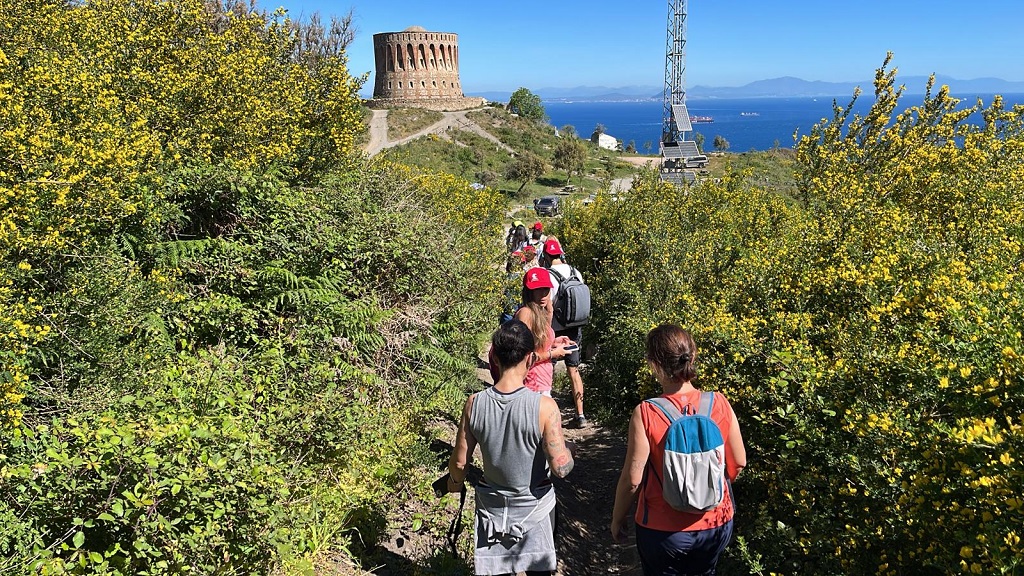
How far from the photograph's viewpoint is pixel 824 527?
3395 mm

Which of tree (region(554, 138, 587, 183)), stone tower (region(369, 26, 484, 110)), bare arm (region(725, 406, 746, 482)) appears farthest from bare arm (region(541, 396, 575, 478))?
stone tower (region(369, 26, 484, 110))

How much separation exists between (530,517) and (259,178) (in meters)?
6.14

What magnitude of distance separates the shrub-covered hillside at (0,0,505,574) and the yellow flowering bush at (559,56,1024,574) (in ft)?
8.99

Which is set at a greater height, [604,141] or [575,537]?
[604,141]

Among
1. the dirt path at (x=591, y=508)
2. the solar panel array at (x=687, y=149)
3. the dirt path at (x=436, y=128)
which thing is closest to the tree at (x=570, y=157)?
the dirt path at (x=436, y=128)

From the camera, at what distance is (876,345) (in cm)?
372

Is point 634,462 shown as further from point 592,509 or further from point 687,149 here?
point 687,149

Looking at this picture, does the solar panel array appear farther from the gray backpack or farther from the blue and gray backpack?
the blue and gray backpack

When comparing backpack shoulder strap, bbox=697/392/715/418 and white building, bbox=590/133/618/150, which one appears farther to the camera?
white building, bbox=590/133/618/150

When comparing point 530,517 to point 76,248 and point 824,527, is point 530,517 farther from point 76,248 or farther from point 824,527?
point 76,248

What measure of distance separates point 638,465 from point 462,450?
0.98 meters

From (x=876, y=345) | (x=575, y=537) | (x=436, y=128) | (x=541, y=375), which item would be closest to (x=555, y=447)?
(x=541, y=375)

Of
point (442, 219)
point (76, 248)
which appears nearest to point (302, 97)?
point (442, 219)

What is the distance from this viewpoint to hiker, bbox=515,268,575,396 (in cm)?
471
